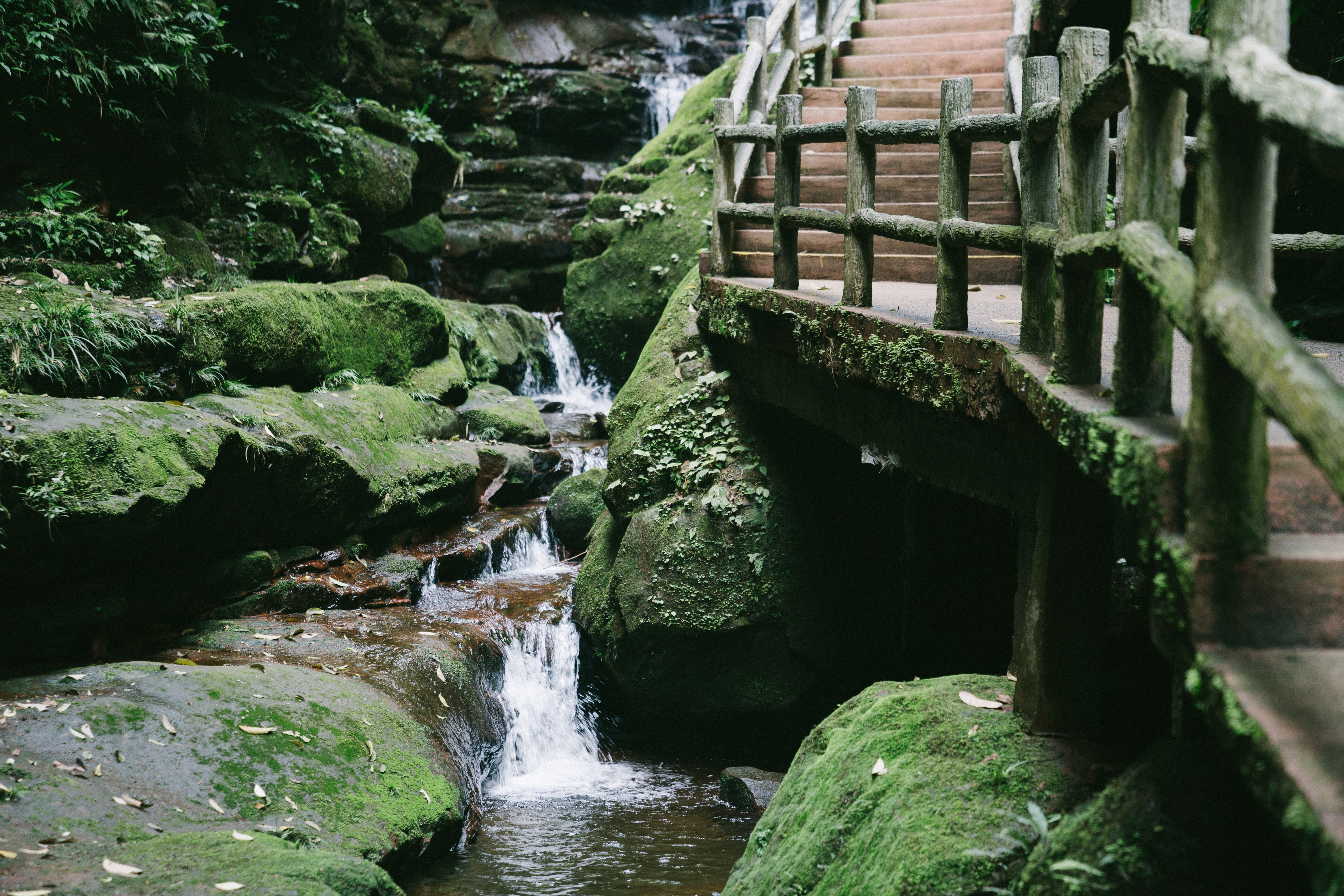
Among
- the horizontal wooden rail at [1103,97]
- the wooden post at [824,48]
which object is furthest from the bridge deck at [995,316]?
the wooden post at [824,48]

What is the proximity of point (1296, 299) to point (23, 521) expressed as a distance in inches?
312

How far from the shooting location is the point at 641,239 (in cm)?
1291

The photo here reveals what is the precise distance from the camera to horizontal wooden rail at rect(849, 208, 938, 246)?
4496 millimetres

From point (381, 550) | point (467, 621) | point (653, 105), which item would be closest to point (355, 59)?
point (653, 105)

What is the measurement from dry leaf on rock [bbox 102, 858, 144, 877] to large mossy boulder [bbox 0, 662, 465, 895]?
0.08 ft

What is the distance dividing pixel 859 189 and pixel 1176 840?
3.64 metres

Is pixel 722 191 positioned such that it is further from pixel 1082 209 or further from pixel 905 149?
pixel 1082 209

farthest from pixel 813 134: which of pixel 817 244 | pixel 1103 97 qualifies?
pixel 1103 97

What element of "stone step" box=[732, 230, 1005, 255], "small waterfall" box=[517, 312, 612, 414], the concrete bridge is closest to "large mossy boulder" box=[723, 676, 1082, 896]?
the concrete bridge

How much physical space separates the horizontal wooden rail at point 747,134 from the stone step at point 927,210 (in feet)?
2.29

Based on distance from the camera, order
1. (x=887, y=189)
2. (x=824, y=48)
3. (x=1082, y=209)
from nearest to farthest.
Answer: (x=1082, y=209) → (x=887, y=189) → (x=824, y=48)

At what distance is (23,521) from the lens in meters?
5.54

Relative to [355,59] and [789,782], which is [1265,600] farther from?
[355,59]

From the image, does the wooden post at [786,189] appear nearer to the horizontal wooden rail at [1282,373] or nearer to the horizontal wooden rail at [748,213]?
the horizontal wooden rail at [748,213]
